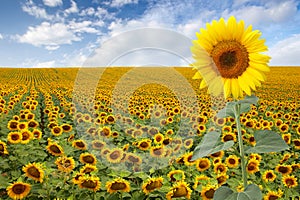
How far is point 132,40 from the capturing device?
3.77 meters

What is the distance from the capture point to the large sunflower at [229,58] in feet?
5.49

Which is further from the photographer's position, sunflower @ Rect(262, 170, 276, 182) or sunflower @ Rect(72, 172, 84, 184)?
sunflower @ Rect(262, 170, 276, 182)

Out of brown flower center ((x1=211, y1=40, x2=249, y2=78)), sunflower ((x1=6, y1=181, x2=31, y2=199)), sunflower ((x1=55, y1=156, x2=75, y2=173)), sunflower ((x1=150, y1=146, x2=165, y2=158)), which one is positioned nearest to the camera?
brown flower center ((x1=211, y1=40, x2=249, y2=78))

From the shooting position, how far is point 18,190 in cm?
254

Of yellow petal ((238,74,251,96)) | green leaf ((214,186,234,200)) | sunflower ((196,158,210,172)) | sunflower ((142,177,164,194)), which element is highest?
yellow petal ((238,74,251,96))

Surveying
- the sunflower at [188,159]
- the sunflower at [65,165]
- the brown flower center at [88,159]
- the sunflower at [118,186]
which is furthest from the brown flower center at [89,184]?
the sunflower at [188,159]

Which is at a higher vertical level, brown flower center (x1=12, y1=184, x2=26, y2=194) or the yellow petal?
the yellow petal

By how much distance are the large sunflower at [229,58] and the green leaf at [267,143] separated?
0.26 m

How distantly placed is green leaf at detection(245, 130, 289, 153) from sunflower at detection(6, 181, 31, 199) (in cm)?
178

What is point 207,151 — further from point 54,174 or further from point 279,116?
point 279,116

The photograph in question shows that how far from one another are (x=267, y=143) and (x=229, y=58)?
49 cm

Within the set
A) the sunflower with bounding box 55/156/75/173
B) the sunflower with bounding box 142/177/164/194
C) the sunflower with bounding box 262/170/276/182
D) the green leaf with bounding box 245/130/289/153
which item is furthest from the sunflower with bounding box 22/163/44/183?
the sunflower with bounding box 262/170/276/182

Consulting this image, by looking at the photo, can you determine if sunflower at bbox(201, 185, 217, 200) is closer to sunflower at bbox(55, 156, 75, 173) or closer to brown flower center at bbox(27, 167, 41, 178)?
sunflower at bbox(55, 156, 75, 173)

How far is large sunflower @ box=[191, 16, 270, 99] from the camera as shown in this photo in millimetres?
1674
